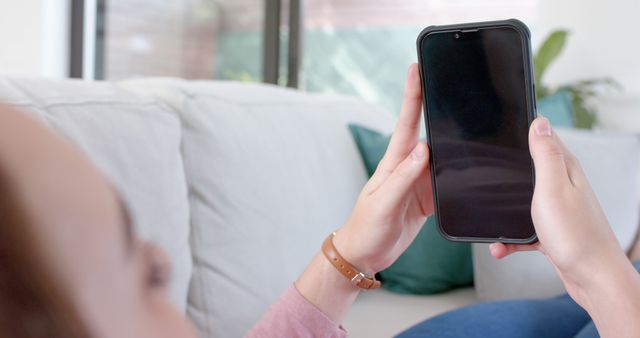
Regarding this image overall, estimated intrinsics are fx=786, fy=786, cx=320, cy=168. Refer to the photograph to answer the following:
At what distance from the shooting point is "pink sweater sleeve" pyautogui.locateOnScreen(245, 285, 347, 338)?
2.68ft

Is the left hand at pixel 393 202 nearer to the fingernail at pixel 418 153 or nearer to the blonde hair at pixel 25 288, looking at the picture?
the fingernail at pixel 418 153

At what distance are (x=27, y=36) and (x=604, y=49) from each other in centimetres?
245

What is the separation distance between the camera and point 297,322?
2.69 ft

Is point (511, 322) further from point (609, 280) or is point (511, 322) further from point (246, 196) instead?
point (246, 196)

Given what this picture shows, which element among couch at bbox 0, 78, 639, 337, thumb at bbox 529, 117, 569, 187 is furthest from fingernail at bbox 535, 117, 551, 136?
couch at bbox 0, 78, 639, 337

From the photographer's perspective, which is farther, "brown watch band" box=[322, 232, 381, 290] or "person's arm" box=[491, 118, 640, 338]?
"brown watch band" box=[322, 232, 381, 290]

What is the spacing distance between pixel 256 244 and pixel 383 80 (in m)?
2.86

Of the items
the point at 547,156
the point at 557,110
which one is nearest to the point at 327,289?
the point at 547,156

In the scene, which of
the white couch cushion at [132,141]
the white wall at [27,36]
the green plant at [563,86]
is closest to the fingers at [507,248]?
the white couch cushion at [132,141]

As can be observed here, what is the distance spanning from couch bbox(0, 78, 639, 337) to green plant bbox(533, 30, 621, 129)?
152 cm

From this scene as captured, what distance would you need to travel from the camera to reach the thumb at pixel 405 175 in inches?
30.9

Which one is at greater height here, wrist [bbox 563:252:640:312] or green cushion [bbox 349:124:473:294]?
wrist [bbox 563:252:640:312]

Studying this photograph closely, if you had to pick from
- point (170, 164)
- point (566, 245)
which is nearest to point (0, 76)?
point (170, 164)

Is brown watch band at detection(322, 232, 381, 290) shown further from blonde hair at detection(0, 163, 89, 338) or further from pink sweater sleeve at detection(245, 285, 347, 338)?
blonde hair at detection(0, 163, 89, 338)
